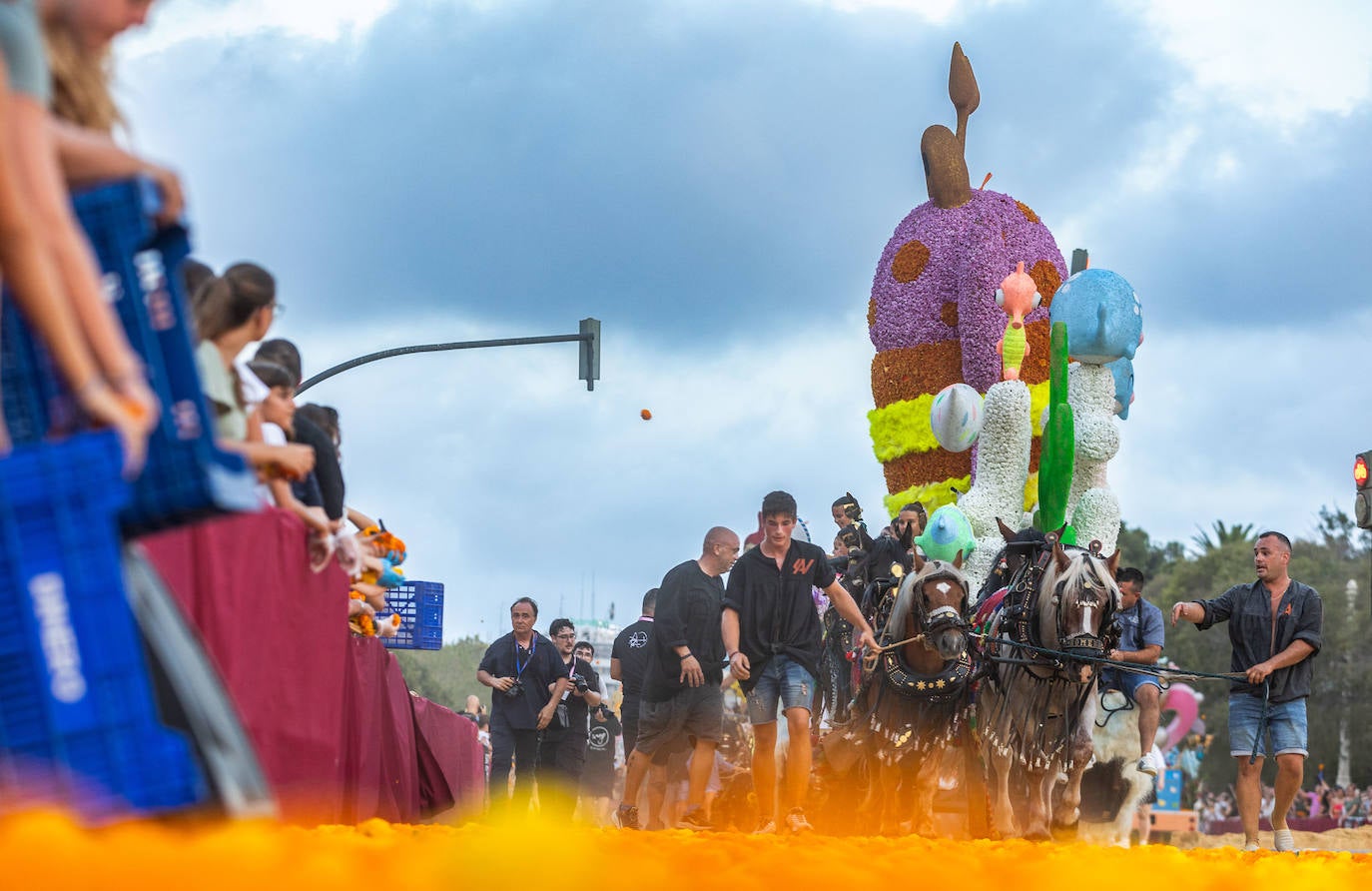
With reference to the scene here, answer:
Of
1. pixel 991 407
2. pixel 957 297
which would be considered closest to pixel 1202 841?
pixel 991 407

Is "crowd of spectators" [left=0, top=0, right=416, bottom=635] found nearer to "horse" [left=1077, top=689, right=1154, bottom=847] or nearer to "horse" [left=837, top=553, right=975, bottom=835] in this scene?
"horse" [left=837, top=553, right=975, bottom=835]

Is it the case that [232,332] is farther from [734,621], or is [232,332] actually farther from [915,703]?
[915,703]

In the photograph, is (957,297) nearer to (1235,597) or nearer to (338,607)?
(1235,597)

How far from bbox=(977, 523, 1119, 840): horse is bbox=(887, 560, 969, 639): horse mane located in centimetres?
52

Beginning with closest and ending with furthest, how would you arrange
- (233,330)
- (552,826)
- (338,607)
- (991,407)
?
(552,826) < (233,330) < (338,607) < (991,407)

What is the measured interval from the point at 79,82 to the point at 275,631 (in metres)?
2.54

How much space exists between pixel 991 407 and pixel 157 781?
22.1 m

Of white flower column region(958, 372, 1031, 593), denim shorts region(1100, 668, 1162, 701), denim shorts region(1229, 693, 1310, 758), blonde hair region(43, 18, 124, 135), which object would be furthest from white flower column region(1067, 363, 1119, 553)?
blonde hair region(43, 18, 124, 135)

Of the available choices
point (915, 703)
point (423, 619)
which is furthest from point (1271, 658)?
point (423, 619)

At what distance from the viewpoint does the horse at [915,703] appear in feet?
38.8

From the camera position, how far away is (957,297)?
2561 cm

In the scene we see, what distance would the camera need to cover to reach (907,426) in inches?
1032

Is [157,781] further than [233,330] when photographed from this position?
No

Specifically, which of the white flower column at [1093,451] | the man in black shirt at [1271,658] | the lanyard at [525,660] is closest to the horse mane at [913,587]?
the man in black shirt at [1271,658]
